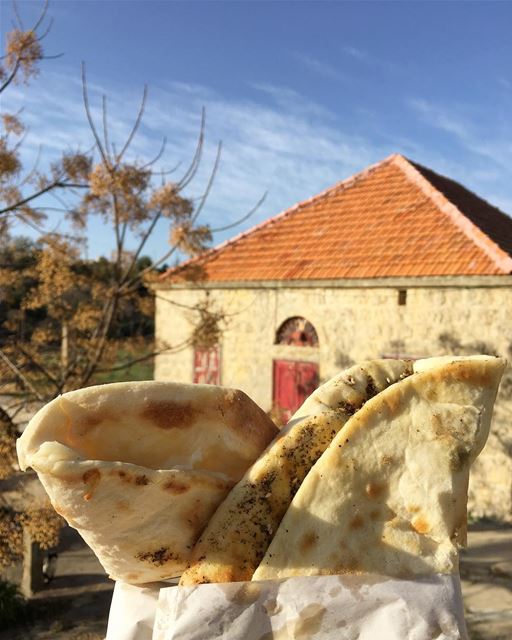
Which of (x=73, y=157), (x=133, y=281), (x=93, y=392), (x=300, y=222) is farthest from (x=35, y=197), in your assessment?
(x=300, y=222)

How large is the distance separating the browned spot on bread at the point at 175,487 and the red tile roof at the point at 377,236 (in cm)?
604

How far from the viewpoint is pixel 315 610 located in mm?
1403

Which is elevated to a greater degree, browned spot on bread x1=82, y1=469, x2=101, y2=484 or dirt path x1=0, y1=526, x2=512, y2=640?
browned spot on bread x1=82, y1=469, x2=101, y2=484

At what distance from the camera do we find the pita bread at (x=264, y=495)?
146cm

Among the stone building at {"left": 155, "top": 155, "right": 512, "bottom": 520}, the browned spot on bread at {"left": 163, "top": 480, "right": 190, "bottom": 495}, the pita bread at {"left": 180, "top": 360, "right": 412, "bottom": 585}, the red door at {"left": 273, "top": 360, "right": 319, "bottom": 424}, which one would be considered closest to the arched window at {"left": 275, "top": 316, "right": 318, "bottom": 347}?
the stone building at {"left": 155, "top": 155, "right": 512, "bottom": 520}

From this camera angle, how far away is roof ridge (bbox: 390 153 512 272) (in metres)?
7.90

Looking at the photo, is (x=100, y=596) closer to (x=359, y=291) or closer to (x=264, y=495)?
(x=359, y=291)

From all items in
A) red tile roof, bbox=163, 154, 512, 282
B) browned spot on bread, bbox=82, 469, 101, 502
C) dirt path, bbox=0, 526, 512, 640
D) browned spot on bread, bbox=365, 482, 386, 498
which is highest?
red tile roof, bbox=163, 154, 512, 282

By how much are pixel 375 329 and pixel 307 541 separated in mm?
7860

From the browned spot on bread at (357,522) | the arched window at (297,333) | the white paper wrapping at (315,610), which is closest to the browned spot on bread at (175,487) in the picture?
the white paper wrapping at (315,610)

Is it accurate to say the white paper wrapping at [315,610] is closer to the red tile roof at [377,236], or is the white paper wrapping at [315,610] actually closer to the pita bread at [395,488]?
the pita bread at [395,488]

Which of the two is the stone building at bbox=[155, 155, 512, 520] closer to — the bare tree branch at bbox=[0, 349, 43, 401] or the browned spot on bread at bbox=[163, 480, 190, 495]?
the bare tree branch at bbox=[0, 349, 43, 401]

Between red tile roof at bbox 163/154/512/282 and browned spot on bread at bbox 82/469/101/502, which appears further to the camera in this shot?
red tile roof at bbox 163/154/512/282

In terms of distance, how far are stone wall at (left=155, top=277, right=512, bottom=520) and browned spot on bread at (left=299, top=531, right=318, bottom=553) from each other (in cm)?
603
